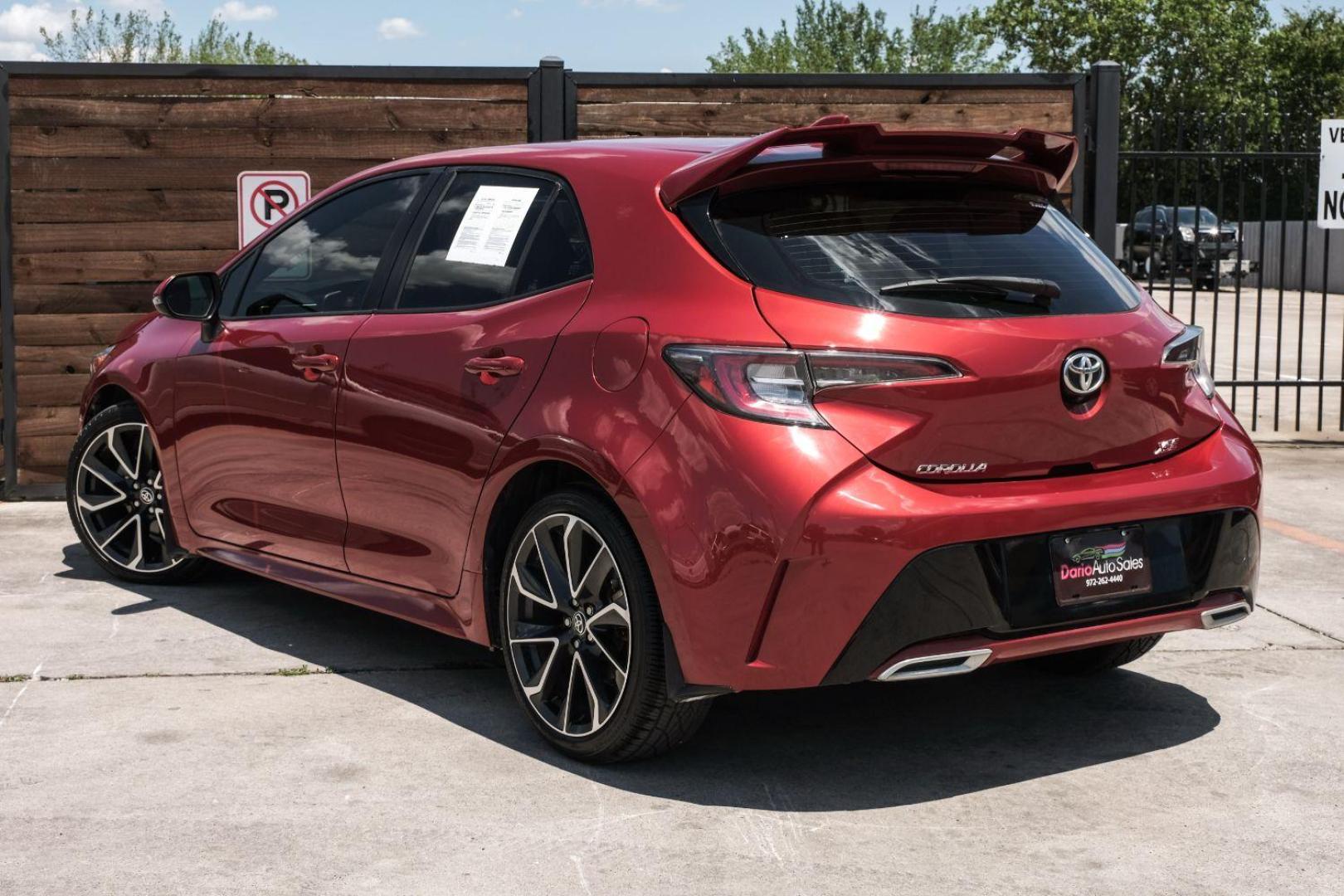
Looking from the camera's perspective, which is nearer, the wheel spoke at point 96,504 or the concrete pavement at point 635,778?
the concrete pavement at point 635,778

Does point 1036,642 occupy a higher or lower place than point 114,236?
lower

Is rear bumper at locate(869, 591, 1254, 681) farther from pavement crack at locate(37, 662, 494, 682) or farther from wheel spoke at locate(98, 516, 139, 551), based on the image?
wheel spoke at locate(98, 516, 139, 551)

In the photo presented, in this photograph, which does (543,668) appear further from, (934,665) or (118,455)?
(118,455)

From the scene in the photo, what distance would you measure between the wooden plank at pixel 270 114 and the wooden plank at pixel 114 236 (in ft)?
1.68

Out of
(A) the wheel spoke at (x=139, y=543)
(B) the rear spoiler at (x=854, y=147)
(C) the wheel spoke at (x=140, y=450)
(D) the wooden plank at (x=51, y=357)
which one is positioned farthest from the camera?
(D) the wooden plank at (x=51, y=357)

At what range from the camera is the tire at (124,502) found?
21.3 feet

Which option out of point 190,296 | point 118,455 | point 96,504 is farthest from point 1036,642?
point 96,504

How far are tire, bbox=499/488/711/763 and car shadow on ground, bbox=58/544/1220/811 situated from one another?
121 millimetres

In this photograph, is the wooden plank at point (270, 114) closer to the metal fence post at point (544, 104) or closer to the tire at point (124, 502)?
the metal fence post at point (544, 104)

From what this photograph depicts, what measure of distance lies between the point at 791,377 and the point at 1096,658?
6.18 ft

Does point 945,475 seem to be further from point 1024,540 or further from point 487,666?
point 487,666

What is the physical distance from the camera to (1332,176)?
35.3ft

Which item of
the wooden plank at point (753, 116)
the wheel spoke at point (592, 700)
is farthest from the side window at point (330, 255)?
the wooden plank at point (753, 116)

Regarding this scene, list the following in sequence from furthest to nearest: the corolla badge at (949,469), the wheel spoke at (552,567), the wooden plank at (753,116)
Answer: the wooden plank at (753,116), the wheel spoke at (552,567), the corolla badge at (949,469)
